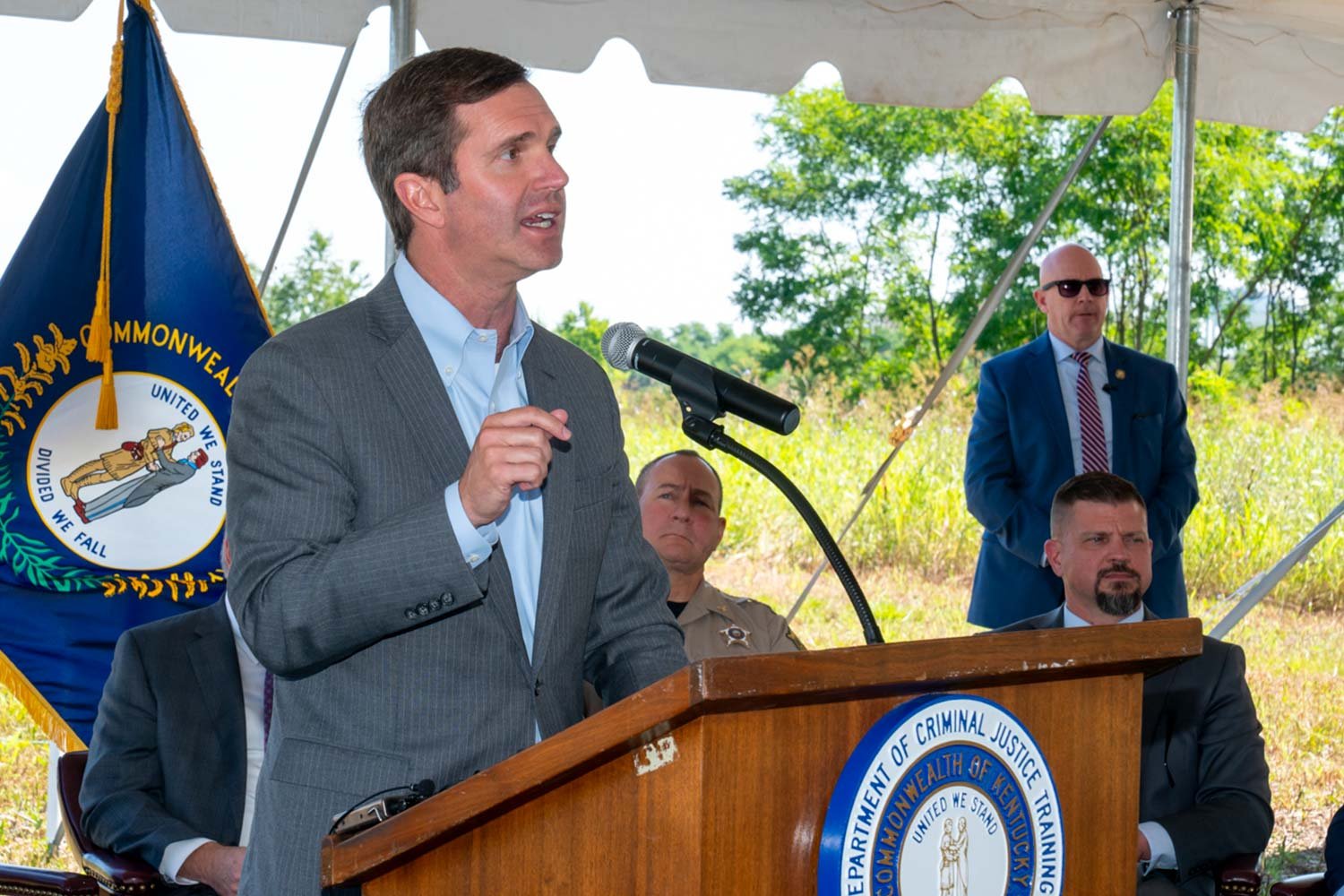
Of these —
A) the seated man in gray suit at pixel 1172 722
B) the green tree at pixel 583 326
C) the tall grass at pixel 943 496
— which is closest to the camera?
the seated man in gray suit at pixel 1172 722

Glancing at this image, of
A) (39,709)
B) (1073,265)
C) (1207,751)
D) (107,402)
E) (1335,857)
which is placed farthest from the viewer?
(1073,265)

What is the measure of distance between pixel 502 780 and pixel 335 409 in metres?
0.50

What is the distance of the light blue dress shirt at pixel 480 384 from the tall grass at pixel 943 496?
→ 7562 millimetres

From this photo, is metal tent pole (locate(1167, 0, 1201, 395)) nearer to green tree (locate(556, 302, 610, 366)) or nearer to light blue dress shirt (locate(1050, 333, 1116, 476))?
light blue dress shirt (locate(1050, 333, 1116, 476))

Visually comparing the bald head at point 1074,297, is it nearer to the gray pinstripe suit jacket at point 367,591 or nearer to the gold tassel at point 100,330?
the gold tassel at point 100,330

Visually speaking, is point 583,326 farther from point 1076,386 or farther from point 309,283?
point 1076,386

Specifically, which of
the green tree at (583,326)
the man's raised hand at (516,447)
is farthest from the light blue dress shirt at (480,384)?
the green tree at (583,326)

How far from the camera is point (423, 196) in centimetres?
154

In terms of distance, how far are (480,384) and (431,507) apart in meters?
0.30

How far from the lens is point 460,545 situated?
130 centimetres

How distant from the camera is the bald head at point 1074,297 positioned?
416 centimetres

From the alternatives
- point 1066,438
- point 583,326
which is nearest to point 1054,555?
point 1066,438

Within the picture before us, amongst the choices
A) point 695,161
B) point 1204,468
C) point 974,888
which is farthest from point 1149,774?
point 695,161

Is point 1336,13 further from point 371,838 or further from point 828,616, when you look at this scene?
point 828,616
